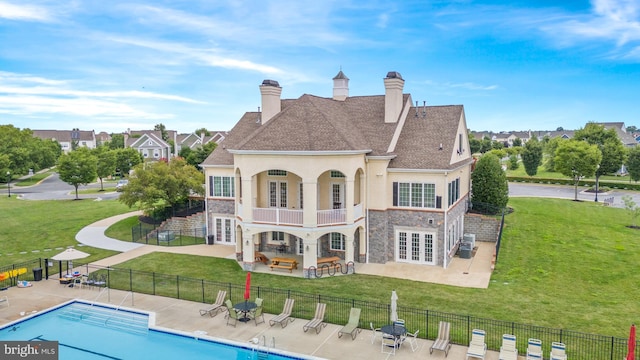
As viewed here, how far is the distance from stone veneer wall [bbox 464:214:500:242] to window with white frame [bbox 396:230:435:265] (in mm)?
7094

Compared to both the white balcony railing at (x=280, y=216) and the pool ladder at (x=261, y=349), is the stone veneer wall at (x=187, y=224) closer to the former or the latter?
the white balcony railing at (x=280, y=216)

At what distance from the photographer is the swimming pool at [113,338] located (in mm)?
16844

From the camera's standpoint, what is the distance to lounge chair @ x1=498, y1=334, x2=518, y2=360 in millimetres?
15188

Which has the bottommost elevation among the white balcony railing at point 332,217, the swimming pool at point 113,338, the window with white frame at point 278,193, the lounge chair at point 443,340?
the swimming pool at point 113,338

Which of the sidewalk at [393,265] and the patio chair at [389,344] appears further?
the sidewalk at [393,265]

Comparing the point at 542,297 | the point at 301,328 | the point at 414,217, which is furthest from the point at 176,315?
the point at 542,297

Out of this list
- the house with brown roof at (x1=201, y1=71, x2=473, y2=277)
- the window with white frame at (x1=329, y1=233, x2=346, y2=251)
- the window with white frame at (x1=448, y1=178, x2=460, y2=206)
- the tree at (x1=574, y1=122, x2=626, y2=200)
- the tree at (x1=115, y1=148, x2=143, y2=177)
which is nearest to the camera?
the house with brown roof at (x1=201, y1=71, x2=473, y2=277)

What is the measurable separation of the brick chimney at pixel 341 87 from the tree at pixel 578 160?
32.8 metres

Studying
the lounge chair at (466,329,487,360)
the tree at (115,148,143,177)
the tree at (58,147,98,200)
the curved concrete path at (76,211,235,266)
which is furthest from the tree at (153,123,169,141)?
the lounge chair at (466,329,487,360)

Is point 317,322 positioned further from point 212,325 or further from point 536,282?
point 536,282

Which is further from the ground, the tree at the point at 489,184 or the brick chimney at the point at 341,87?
the brick chimney at the point at 341,87

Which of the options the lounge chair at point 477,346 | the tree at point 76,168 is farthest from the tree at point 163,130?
the lounge chair at point 477,346

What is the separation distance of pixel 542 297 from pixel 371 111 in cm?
1566

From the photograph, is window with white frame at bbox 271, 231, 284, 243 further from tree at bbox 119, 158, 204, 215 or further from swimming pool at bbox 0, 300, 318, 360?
swimming pool at bbox 0, 300, 318, 360
